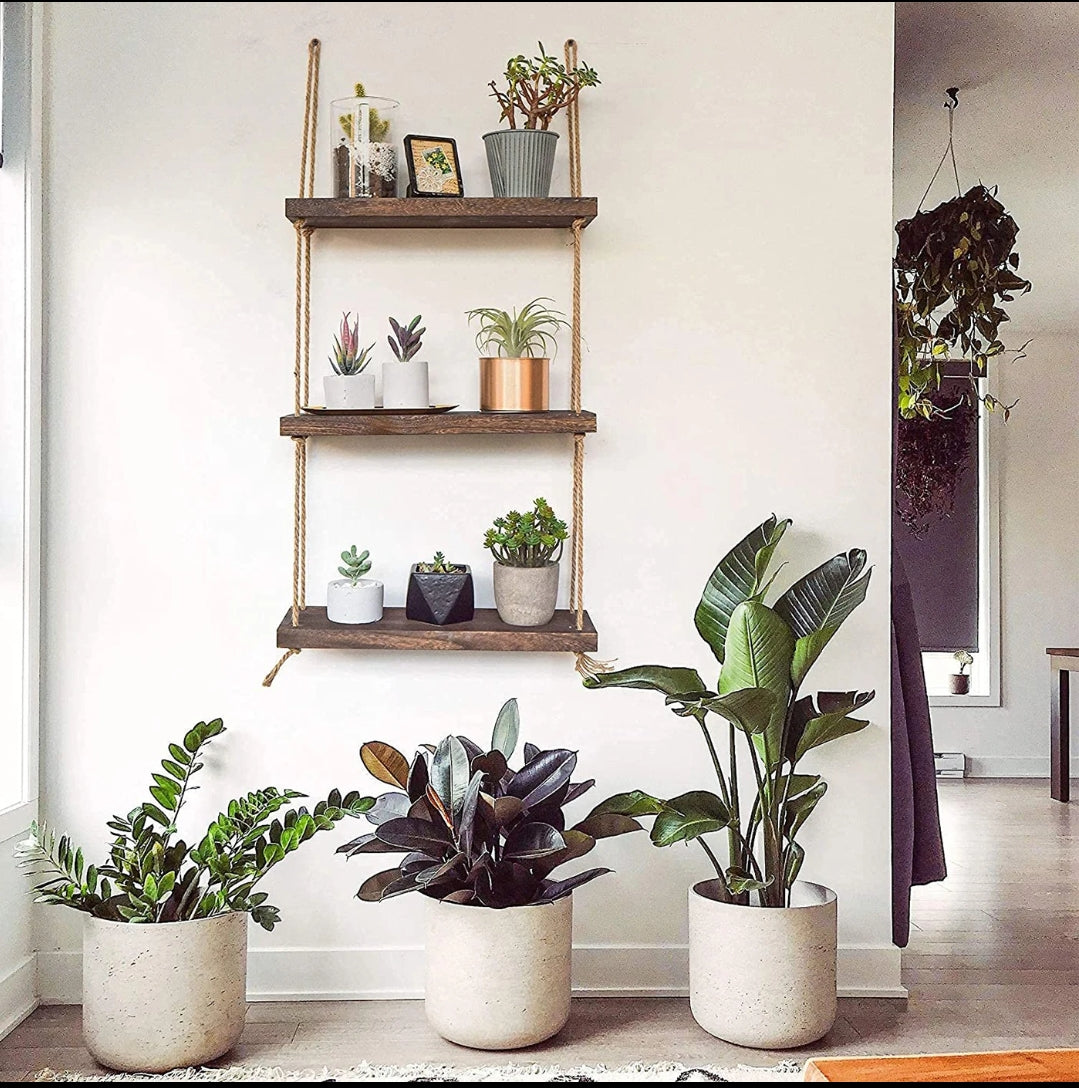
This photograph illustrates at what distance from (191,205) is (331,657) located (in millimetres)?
1094

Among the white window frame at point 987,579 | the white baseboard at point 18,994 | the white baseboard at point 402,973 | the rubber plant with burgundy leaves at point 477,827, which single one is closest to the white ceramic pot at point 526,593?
the rubber plant with burgundy leaves at point 477,827

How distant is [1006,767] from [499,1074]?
474 centimetres

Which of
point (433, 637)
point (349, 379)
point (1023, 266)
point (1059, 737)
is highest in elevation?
point (1023, 266)

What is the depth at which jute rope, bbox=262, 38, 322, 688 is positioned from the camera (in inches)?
105

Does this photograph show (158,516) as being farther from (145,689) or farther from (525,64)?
(525,64)

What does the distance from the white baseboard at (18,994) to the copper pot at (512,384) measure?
162 centimetres

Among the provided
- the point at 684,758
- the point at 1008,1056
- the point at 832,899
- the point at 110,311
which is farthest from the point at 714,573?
the point at 110,311

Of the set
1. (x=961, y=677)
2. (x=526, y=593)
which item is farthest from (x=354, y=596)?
(x=961, y=677)

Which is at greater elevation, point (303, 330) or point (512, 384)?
point (303, 330)

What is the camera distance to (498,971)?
2.34 metres

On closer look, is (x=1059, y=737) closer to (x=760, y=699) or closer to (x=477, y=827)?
(x=760, y=699)

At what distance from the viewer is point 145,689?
2725 millimetres

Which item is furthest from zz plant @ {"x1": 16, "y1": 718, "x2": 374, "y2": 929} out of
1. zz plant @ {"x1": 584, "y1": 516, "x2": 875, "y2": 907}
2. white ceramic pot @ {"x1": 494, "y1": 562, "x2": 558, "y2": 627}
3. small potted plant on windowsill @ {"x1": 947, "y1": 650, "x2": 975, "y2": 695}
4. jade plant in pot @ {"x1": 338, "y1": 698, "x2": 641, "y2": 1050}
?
small potted plant on windowsill @ {"x1": 947, "y1": 650, "x2": 975, "y2": 695}

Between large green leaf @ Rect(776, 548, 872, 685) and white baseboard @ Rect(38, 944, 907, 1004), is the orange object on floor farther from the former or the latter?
white baseboard @ Rect(38, 944, 907, 1004)
